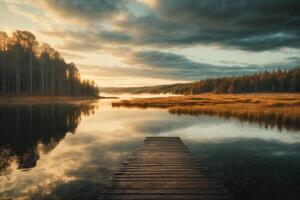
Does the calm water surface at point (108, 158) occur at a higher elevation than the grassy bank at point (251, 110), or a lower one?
lower

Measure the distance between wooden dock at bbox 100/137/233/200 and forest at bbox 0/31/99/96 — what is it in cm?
7831

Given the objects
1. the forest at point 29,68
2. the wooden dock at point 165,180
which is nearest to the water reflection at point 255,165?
the wooden dock at point 165,180

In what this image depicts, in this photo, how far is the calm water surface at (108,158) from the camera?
11.8 m

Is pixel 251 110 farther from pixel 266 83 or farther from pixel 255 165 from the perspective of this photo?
pixel 266 83

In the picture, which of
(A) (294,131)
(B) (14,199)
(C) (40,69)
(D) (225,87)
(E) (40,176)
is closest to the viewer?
(B) (14,199)

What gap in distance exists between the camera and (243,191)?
458 inches

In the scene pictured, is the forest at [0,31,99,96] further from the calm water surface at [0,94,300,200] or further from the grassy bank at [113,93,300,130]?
the calm water surface at [0,94,300,200]

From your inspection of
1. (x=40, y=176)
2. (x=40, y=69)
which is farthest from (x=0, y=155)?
(x=40, y=69)

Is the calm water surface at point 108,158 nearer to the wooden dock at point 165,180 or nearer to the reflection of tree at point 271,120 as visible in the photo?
the wooden dock at point 165,180

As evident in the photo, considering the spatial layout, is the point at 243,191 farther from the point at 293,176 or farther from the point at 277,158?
the point at 277,158

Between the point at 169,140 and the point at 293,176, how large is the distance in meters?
9.08

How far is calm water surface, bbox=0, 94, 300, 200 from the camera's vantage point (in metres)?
11.8

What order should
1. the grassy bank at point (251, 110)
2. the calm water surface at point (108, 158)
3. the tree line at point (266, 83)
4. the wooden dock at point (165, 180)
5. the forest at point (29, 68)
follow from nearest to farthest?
the wooden dock at point (165, 180) → the calm water surface at point (108, 158) → the grassy bank at point (251, 110) → the forest at point (29, 68) → the tree line at point (266, 83)

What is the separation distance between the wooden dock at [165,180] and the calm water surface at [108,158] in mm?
1417
